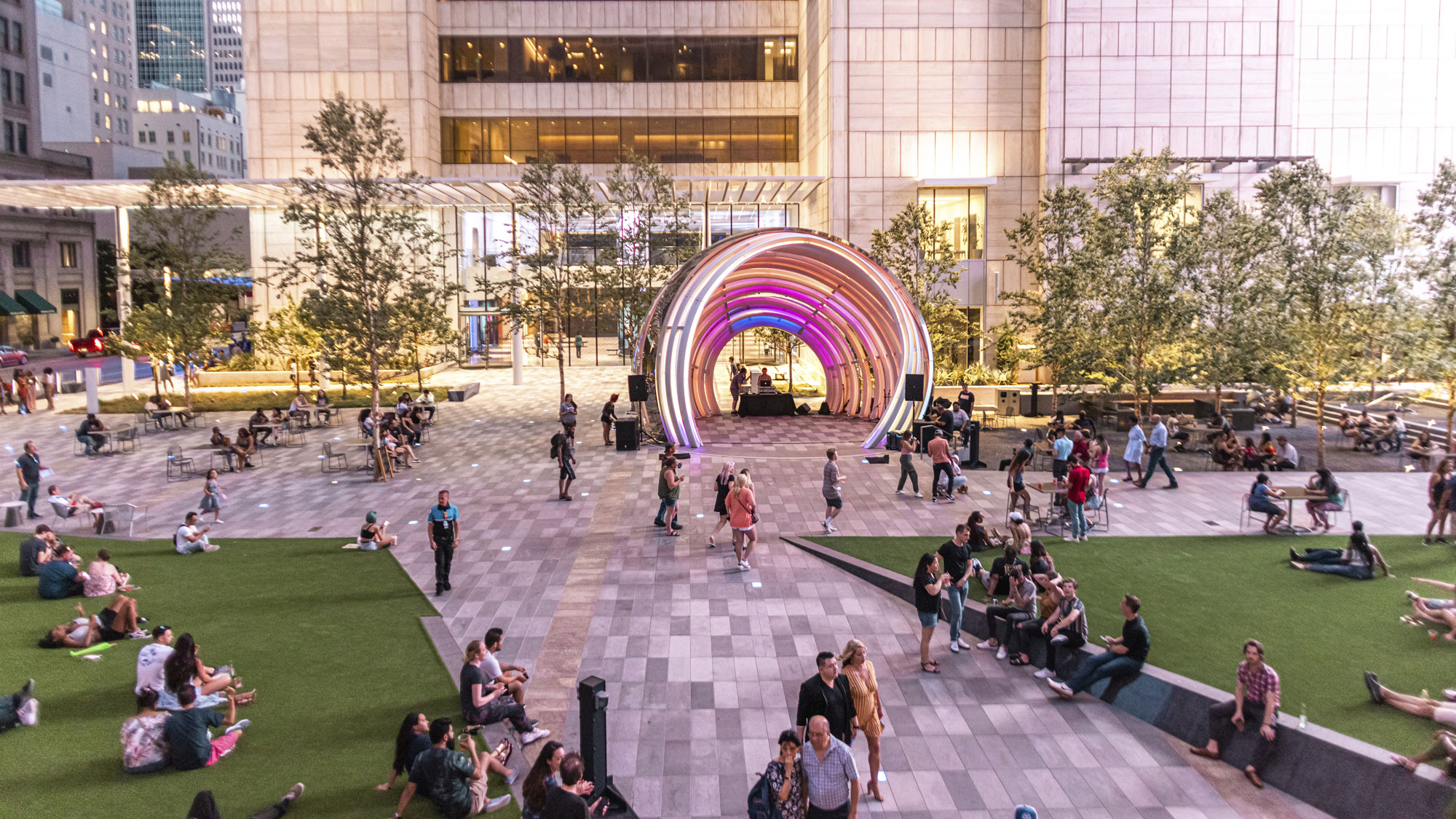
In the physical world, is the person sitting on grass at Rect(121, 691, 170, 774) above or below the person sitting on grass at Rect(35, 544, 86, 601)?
below

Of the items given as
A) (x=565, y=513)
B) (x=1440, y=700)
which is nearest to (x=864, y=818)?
(x=1440, y=700)

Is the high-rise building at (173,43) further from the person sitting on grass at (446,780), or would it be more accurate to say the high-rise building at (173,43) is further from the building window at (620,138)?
the person sitting on grass at (446,780)

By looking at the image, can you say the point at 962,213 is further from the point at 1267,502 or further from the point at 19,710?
the point at 19,710

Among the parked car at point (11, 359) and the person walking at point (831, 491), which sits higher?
the parked car at point (11, 359)

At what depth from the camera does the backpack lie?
719cm

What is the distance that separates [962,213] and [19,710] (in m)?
35.9

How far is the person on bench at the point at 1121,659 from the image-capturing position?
9.82 meters

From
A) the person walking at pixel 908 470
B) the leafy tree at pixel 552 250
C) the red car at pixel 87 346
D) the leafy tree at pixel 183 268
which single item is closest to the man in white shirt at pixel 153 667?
the person walking at pixel 908 470

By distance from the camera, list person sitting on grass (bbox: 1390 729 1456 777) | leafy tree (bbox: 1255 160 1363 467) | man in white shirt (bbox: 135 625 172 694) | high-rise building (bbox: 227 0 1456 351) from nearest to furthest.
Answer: person sitting on grass (bbox: 1390 729 1456 777)
man in white shirt (bbox: 135 625 172 694)
leafy tree (bbox: 1255 160 1363 467)
high-rise building (bbox: 227 0 1456 351)

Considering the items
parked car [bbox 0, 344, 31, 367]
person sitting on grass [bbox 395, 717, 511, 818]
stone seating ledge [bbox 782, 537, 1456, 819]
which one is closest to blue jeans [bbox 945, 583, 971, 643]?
stone seating ledge [bbox 782, 537, 1456, 819]

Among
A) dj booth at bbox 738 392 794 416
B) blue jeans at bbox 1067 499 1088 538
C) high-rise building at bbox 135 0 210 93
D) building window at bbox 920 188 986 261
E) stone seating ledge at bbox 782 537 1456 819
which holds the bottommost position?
stone seating ledge at bbox 782 537 1456 819

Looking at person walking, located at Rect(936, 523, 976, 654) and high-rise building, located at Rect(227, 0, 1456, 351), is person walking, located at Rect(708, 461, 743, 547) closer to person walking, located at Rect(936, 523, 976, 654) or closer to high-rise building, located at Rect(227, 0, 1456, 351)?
person walking, located at Rect(936, 523, 976, 654)

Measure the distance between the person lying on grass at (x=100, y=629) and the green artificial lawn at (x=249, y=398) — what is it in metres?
20.3

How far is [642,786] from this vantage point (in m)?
8.38
